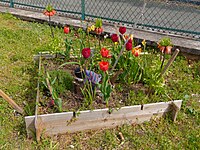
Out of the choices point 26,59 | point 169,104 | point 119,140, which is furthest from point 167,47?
point 26,59

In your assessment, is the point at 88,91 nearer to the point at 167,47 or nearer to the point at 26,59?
the point at 167,47

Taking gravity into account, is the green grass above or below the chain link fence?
below

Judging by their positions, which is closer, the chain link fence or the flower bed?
the flower bed

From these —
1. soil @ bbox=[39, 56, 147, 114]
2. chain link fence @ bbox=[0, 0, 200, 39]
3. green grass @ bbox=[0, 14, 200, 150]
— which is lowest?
green grass @ bbox=[0, 14, 200, 150]

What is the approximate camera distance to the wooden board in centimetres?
242

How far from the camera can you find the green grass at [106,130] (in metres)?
2.47

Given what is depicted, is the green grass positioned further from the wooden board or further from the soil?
the soil

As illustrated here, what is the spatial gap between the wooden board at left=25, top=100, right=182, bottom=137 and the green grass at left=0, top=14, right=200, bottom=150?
67 mm

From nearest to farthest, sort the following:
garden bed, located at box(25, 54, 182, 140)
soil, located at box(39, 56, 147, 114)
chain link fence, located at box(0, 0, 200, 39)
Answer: garden bed, located at box(25, 54, 182, 140)
soil, located at box(39, 56, 147, 114)
chain link fence, located at box(0, 0, 200, 39)

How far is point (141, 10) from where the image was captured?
709 cm

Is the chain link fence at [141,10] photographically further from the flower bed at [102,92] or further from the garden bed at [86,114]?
the garden bed at [86,114]

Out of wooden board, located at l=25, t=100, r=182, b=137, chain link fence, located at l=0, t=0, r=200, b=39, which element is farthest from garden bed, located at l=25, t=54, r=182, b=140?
chain link fence, located at l=0, t=0, r=200, b=39

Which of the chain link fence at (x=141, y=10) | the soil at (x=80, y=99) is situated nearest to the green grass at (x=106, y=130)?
the soil at (x=80, y=99)

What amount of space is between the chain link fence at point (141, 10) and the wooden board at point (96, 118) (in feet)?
10.5
